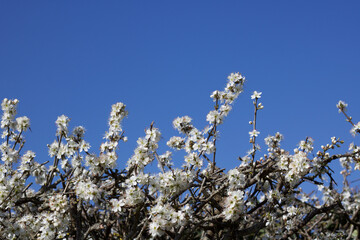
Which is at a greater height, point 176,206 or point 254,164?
point 254,164

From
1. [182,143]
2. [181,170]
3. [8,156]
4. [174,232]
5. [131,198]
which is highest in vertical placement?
[182,143]

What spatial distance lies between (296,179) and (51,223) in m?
2.89

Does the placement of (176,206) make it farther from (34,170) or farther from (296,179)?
(34,170)

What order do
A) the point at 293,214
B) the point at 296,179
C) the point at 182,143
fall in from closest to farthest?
the point at 296,179 < the point at 182,143 < the point at 293,214

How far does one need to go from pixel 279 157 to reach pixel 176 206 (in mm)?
1524

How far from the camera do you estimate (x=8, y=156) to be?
5164 mm

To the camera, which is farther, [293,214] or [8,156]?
[293,214]

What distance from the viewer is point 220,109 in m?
4.91

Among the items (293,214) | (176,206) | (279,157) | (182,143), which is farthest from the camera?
(293,214)

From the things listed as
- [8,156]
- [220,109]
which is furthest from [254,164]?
[8,156]

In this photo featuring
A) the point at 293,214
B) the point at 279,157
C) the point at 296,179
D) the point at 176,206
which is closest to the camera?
the point at 176,206

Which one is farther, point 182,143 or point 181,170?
point 182,143

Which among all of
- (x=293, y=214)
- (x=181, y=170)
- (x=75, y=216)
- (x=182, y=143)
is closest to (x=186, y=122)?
(x=182, y=143)

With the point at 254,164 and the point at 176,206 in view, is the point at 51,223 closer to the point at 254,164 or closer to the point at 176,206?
the point at 176,206
